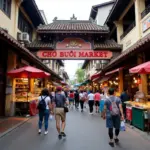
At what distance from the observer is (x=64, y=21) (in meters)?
22.7

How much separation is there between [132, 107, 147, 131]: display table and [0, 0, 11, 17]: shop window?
10.0 meters

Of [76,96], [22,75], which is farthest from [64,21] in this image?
[22,75]

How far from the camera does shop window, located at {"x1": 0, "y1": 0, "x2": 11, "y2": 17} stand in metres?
12.5

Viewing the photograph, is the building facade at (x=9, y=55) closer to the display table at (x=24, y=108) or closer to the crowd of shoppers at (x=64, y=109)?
the display table at (x=24, y=108)

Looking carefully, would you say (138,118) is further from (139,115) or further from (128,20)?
(128,20)

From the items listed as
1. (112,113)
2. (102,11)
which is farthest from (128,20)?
(112,113)

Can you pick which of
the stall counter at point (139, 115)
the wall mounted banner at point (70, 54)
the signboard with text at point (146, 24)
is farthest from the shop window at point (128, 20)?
the stall counter at point (139, 115)

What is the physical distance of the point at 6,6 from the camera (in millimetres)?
13336

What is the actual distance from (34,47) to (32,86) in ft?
11.9

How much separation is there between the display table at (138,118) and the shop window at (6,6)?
32.9ft

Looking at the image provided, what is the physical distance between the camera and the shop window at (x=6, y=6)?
12508 millimetres

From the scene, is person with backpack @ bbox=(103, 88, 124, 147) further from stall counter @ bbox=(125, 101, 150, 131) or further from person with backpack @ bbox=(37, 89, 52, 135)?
person with backpack @ bbox=(37, 89, 52, 135)

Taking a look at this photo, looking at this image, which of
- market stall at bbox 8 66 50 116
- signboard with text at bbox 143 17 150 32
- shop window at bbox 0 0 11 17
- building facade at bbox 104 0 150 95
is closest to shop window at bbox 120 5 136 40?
building facade at bbox 104 0 150 95

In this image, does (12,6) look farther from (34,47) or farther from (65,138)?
(65,138)
